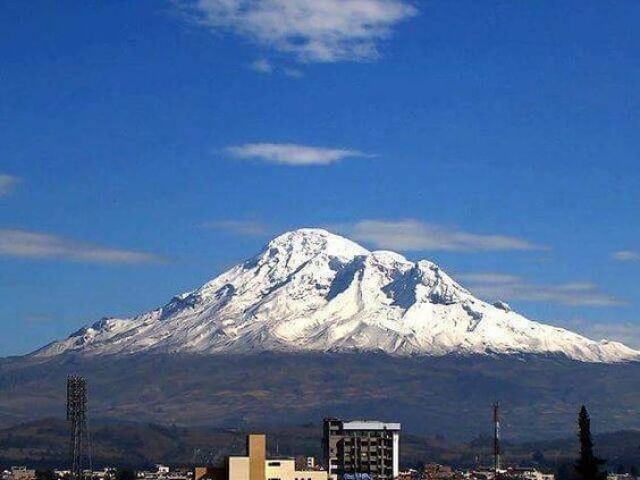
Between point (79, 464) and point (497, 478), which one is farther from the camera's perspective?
point (79, 464)

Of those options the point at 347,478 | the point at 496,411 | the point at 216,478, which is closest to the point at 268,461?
the point at 216,478

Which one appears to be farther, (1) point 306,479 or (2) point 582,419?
(1) point 306,479

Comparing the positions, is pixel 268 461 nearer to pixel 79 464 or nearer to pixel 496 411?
pixel 496 411

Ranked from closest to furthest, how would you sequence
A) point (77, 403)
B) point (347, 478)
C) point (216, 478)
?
point (216, 478), point (77, 403), point (347, 478)

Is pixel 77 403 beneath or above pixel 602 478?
above

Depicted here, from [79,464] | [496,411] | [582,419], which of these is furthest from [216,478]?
[582,419]

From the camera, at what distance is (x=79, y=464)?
532 ft

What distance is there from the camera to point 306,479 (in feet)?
463

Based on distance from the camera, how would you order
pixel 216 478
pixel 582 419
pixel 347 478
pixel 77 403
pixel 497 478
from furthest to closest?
pixel 347 478
pixel 77 403
pixel 497 478
pixel 216 478
pixel 582 419

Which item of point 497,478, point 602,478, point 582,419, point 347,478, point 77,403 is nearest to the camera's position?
point 602,478

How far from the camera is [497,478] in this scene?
138750 mm

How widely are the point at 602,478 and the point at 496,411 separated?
190 feet

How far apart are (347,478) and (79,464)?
37.5 meters

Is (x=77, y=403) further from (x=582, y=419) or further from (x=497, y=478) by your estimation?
(x=582, y=419)
